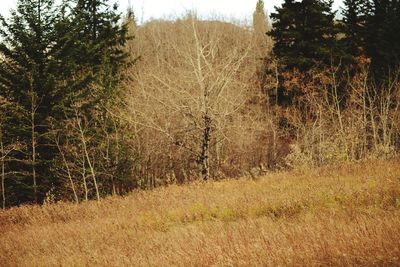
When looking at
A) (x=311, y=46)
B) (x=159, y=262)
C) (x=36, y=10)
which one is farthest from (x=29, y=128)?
(x=311, y=46)

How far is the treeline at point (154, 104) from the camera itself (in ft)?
54.1

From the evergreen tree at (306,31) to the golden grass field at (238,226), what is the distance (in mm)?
15824

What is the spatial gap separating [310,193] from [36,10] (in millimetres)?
18318

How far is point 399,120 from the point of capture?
2012 centimetres

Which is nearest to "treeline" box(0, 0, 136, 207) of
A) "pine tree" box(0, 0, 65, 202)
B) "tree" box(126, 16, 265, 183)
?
"pine tree" box(0, 0, 65, 202)

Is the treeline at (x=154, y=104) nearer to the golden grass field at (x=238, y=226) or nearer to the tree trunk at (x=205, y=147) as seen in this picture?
the tree trunk at (x=205, y=147)

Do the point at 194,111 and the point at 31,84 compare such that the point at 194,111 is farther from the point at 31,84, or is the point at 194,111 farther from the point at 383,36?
the point at 383,36

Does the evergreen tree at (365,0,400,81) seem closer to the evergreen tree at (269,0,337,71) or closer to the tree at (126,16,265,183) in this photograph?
the evergreen tree at (269,0,337,71)

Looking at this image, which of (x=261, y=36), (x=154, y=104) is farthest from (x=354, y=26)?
(x=154, y=104)

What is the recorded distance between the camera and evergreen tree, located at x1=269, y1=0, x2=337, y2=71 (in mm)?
25469

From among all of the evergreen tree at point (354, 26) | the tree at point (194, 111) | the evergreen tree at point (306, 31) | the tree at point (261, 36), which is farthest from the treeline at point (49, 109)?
the tree at point (261, 36)

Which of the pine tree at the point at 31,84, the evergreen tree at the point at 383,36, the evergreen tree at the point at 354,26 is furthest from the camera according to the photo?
the evergreen tree at the point at 354,26

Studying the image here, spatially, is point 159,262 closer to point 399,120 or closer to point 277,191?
point 277,191

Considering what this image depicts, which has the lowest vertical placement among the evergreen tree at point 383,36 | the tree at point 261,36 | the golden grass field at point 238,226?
the golden grass field at point 238,226
